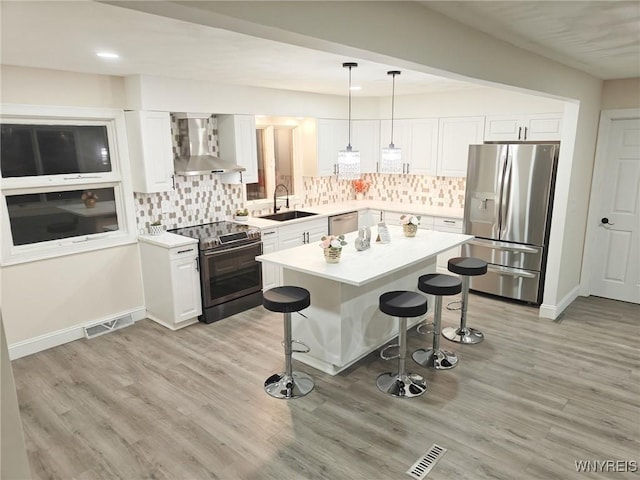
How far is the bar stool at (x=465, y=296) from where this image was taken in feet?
14.1

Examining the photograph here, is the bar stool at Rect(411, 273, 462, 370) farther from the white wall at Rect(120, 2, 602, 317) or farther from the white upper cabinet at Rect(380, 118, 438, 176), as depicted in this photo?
the white upper cabinet at Rect(380, 118, 438, 176)

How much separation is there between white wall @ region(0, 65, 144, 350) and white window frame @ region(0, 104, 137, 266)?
0.24 ft

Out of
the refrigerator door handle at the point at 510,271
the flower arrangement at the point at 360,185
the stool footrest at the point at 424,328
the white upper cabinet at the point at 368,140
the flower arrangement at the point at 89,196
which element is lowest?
the stool footrest at the point at 424,328

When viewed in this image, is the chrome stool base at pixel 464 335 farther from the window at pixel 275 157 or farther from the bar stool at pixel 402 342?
the window at pixel 275 157

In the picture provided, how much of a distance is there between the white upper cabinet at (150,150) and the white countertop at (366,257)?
1660 millimetres

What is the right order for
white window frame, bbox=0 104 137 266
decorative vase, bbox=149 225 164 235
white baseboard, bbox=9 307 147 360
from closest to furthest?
white window frame, bbox=0 104 137 266 → white baseboard, bbox=9 307 147 360 → decorative vase, bbox=149 225 164 235

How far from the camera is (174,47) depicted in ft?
10.1

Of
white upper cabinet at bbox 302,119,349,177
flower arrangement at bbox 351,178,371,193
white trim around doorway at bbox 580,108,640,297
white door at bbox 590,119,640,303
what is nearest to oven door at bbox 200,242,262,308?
white upper cabinet at bbox 302,119,349,177

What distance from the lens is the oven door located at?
477cm

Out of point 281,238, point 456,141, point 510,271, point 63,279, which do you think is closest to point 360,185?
point 456,141

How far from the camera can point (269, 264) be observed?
5.30 m

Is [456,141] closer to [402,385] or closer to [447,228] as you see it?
[447,228]

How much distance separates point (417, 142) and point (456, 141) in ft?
2.01

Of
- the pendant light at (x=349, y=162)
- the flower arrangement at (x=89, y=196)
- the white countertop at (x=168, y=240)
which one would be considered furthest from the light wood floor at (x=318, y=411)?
the pendant light at (x=349, y=162)
